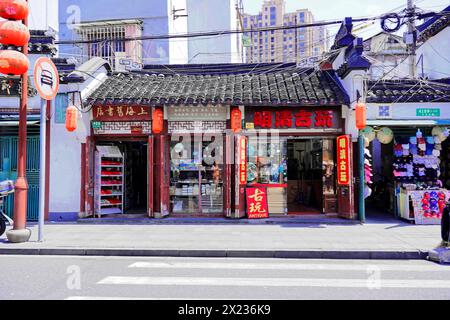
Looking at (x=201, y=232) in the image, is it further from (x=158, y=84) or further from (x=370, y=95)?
Answer: (x=370, y=95)

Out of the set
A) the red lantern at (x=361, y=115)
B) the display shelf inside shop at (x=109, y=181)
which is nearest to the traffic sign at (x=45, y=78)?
the display shelf inside shop at (x=109, y=181)

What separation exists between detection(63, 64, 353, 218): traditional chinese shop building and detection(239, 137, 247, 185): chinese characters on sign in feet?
0.11

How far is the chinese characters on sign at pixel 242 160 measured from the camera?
472 inches

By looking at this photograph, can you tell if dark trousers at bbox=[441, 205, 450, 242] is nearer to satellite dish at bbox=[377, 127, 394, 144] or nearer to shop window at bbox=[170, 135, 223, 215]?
satellite dish at bbox=[377, 127, 394, 144]

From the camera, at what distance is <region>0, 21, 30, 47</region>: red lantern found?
8.35 m

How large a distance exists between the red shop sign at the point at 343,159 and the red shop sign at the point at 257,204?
2.50 meters

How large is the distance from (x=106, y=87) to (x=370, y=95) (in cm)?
885

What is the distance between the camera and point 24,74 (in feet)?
29.7

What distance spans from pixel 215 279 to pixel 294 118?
23.6 ft

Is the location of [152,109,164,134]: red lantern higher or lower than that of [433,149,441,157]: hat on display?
higher

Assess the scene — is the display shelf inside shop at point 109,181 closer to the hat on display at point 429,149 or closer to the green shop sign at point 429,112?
the green shop sign at point 429,112

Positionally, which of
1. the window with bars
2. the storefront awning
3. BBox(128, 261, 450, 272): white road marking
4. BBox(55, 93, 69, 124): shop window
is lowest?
BBox(128, 261, 450, 272): white road marking

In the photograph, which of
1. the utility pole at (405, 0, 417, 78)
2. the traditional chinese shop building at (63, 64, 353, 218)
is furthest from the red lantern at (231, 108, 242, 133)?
the utility pole at (405, 0, 417, 78)

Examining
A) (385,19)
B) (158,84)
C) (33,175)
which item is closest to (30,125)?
(33,175)
